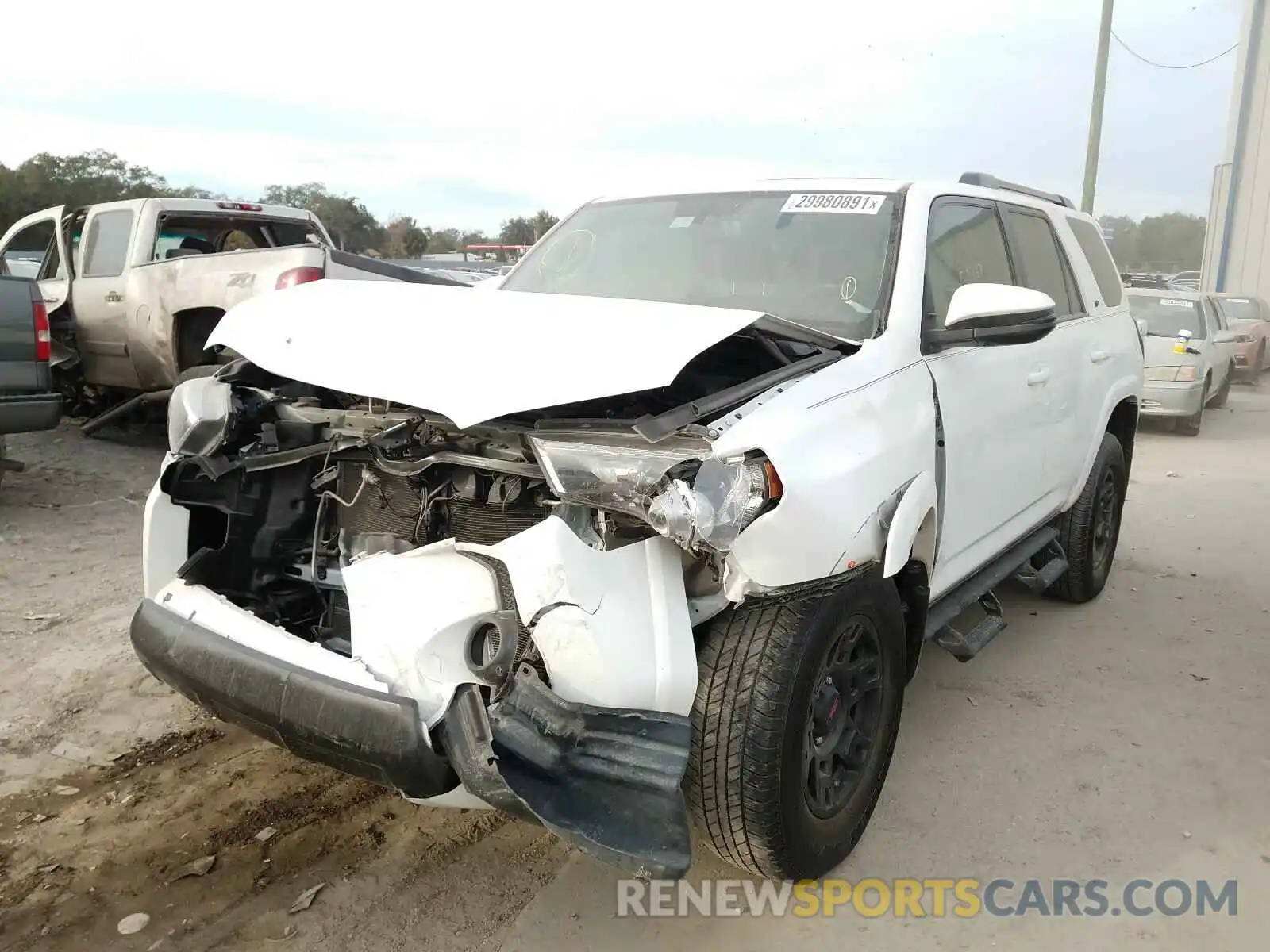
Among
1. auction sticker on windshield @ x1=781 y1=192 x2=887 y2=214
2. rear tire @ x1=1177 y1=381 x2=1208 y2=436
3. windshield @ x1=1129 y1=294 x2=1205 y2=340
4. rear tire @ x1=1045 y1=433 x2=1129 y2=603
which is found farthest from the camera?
windshield @ x1=1129 y1=294 x2=1205 y2=340

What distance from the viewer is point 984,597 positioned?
405 centimetres

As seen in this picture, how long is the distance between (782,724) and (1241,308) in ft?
60.9

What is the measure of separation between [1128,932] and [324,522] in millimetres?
2539

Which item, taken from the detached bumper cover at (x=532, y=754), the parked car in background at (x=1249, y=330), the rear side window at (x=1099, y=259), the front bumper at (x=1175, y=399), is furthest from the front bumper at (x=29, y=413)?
the parked car in background at (x=1249, y=330)

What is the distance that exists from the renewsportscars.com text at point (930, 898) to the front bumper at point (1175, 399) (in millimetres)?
9900

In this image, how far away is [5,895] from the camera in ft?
8.53

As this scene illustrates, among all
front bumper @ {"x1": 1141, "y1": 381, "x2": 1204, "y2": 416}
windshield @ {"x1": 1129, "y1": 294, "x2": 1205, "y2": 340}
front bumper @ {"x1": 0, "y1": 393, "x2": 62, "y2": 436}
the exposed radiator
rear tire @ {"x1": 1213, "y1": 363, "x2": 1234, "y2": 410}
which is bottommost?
rear tire @ {"x1": 1213, "y1": 363, "x2": 1234, "y2": 410}

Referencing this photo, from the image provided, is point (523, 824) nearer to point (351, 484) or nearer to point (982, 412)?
point (351, 484)

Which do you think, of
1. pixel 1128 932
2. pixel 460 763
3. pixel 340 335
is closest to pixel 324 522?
pixel 340 335

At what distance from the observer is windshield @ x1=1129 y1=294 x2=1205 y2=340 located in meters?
12.3

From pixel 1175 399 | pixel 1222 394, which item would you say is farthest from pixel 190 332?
pixel 1222 394

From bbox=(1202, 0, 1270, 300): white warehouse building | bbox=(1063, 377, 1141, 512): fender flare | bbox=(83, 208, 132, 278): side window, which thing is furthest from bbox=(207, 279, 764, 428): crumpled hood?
bbox=(1202, 0, 1270, 300): white warehouse building

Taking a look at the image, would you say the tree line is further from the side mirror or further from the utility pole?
the side mirror

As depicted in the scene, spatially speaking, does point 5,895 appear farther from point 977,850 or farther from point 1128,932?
point 1128,932
